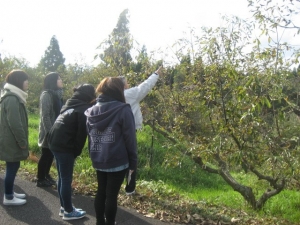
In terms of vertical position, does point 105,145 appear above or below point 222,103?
below

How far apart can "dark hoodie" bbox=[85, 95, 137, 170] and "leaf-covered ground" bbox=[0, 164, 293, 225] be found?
1386 millimetres

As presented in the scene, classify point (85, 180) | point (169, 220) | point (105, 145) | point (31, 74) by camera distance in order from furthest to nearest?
point (31, 74) → point (85, 180) → point (169, 220) → point (105, 145)

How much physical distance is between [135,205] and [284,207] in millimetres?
3392

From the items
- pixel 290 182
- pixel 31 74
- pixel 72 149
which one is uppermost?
pixel 31 74

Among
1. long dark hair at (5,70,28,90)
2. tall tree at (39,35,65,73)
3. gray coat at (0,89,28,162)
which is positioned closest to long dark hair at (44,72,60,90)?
long dark hair at (5,70,28,90)

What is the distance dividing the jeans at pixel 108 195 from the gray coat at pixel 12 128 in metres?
1.48

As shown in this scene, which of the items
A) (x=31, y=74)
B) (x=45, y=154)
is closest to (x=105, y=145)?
(x=45, y=154)

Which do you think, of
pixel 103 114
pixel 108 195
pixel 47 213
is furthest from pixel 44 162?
pixel 103 114

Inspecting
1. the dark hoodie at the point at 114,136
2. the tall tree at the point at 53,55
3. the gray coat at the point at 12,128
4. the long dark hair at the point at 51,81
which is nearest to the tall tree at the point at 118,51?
the long dark hair at the point at 51,81

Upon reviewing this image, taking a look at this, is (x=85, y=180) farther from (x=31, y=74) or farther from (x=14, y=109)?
(x=31, y=74)

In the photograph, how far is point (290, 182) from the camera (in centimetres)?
590

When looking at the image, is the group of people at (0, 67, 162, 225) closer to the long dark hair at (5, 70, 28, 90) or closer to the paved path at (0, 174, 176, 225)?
the long dark hair at (5, 70, 28, 90)

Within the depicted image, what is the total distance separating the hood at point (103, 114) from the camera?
144 inches

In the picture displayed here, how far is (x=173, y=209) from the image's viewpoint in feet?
16.4
